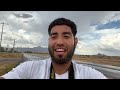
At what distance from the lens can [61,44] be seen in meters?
2.35

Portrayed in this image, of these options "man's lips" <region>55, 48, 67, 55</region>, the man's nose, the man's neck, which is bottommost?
the man's neck

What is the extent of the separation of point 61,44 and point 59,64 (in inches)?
6.9

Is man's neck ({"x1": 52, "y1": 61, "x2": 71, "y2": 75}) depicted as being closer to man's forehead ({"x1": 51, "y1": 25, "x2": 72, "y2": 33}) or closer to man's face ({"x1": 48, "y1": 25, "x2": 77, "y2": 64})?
man's face ({"x1": 48, "y1": 25, "x2": 77, "y2": 64})

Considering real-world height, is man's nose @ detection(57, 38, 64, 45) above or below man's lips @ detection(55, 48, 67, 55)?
above

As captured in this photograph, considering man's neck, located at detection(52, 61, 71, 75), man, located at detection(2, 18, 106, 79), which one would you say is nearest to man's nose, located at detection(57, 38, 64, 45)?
man, located at detection(2, 18, 106, 79)

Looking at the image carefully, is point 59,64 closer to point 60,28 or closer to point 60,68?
point 60,68

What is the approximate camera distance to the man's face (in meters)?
2.33

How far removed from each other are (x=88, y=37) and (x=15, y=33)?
0.79m

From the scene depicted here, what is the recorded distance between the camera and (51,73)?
7.50 feet

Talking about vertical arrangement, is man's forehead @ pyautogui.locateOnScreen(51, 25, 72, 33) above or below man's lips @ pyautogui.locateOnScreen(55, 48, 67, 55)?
above

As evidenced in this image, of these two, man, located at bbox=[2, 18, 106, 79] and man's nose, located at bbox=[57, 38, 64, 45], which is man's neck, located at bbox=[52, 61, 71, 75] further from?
man's nose, located at bbox=[57, 38, 64, 45]

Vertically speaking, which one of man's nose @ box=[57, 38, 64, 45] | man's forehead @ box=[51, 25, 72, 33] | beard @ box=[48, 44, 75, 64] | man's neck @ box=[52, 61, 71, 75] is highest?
man's forehead @ box=[51, 25, 72, 33]
